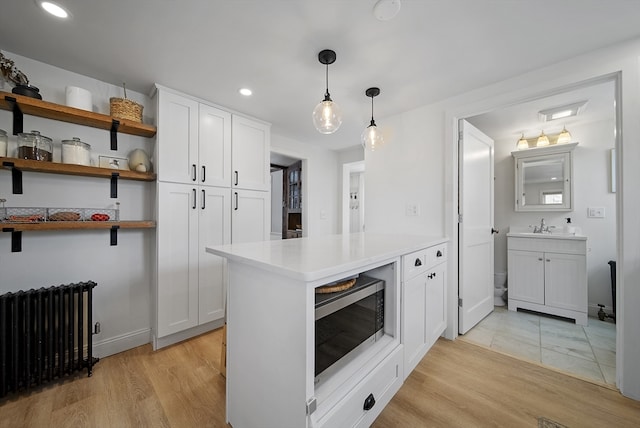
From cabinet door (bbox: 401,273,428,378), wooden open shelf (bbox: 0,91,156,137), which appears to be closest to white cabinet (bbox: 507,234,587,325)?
cabinet door (bbox: 401,273,428,378)

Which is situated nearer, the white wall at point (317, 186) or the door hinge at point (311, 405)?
the door hinge at point (311, 405)

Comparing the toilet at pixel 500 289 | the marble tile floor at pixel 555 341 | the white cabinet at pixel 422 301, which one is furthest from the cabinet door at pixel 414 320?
the toilet at pixel 500 289

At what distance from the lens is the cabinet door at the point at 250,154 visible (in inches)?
99.6

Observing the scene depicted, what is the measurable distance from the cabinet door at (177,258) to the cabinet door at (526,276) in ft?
11.5

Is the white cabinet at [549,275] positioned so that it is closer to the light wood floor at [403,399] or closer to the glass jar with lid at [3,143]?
the light wood floor at [403,399]

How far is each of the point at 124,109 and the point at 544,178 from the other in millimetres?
4538


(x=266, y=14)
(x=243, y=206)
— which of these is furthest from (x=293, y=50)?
(x=243, y=206)

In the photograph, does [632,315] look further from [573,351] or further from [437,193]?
[437,193]

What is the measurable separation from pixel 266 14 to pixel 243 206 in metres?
1.72

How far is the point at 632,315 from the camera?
1.48 meters

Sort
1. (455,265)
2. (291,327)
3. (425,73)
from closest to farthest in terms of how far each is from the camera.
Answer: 1. (291,327)
2. (425,73)
3. (455,265)

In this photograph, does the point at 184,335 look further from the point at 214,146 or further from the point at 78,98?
the point at 78,98

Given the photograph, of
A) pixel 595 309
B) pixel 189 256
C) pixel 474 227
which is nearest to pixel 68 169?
pixel 189 256

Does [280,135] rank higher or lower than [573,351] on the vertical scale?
higher
